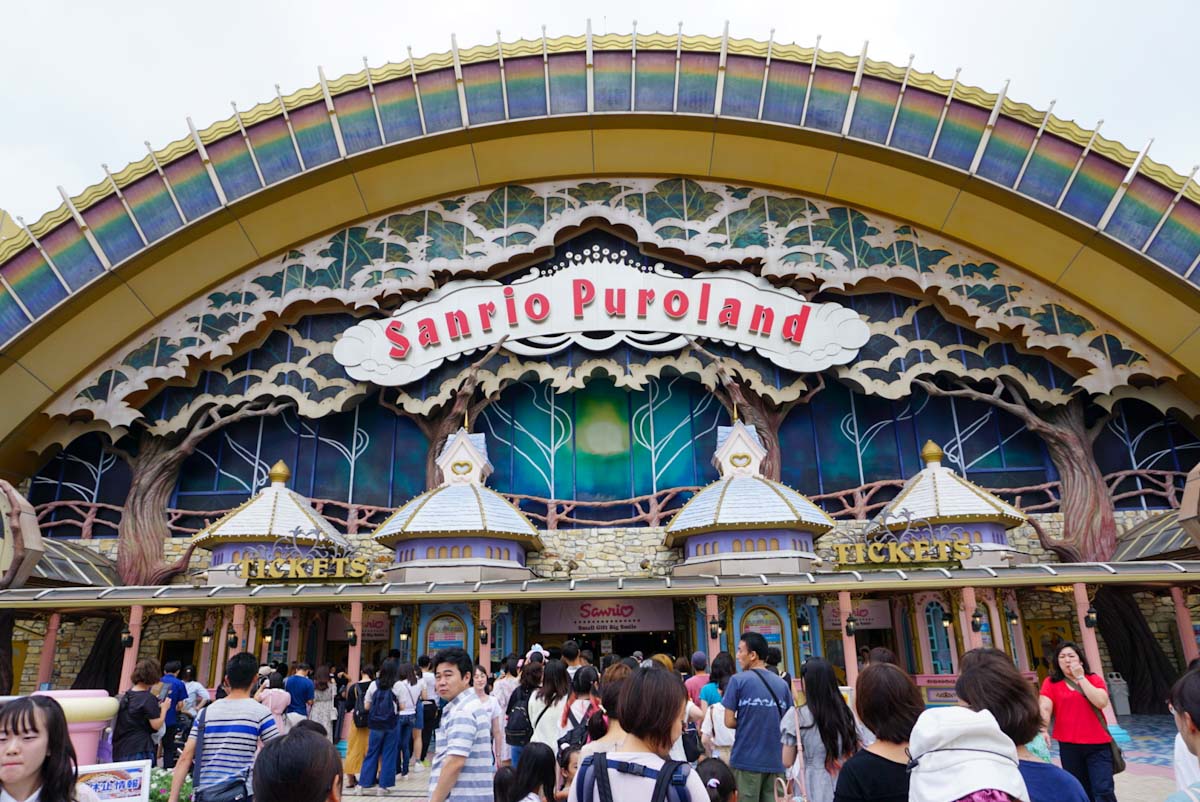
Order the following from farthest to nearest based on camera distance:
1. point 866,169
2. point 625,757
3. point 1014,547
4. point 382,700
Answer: point 866,169 < point 1014,547 < point 382,700 < point 625,757

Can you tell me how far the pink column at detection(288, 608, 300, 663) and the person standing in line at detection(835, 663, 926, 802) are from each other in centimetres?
1805

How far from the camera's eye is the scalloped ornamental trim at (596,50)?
67.3 ft

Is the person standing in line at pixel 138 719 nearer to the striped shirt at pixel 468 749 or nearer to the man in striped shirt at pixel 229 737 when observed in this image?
the man in striped shirt at pixel 229 737

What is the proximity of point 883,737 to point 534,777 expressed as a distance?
1689 mm

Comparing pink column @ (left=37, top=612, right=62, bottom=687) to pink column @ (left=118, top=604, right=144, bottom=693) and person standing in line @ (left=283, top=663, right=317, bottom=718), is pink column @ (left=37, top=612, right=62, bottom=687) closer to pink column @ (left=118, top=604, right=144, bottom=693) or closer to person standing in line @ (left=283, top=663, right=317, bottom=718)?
pink column @ (left=118, top=604, right=144, bottom=693)

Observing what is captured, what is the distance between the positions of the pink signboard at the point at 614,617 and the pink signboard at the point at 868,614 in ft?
13.0

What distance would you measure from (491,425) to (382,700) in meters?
13.2

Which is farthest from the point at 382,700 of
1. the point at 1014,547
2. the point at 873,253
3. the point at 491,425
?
the point at 873,253

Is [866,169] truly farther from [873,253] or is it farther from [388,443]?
[388,443]

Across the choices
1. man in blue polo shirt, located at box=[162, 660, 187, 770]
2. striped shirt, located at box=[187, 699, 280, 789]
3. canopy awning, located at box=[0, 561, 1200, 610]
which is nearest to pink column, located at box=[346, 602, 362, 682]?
canopy awning, located at box=[0, 561, 1200, 610]

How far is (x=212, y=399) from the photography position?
22703 mm

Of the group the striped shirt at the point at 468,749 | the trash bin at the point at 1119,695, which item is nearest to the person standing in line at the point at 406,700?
the striped shirt at the point at 468,749

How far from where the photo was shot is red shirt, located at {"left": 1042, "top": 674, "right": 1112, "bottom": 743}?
19.5 ft

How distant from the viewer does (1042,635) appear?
20344mm
